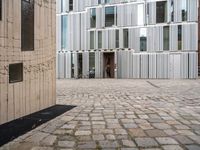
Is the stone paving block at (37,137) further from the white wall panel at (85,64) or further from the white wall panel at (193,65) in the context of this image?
the white wall panel at (85,64)

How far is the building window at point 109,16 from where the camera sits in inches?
1115

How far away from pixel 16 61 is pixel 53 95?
2447mm

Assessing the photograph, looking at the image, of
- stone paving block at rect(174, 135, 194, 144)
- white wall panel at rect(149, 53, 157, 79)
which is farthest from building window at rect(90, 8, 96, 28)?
stone paving block at rect(174, 135, 194, 144)

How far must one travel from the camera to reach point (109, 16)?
1123 inches

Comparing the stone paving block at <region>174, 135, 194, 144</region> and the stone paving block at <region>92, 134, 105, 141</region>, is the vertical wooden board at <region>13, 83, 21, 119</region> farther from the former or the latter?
the stone paving block at <region>174, 135, 194, 144</region>

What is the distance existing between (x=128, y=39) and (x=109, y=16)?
330 cm

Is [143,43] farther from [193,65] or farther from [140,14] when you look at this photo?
[193,65]

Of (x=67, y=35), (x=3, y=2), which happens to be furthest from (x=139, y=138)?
(x=67, y=35)

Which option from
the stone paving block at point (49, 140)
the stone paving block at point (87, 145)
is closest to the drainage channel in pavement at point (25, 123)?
the stone paving block at point (49, 140)

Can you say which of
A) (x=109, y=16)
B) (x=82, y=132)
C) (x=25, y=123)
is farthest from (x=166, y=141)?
(x=109, y=16)

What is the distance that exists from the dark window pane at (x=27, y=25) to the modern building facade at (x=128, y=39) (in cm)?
2066

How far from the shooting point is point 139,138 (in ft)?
16.0

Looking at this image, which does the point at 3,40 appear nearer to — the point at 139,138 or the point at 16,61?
the point at 16,61

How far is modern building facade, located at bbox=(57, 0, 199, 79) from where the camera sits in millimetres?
25797
